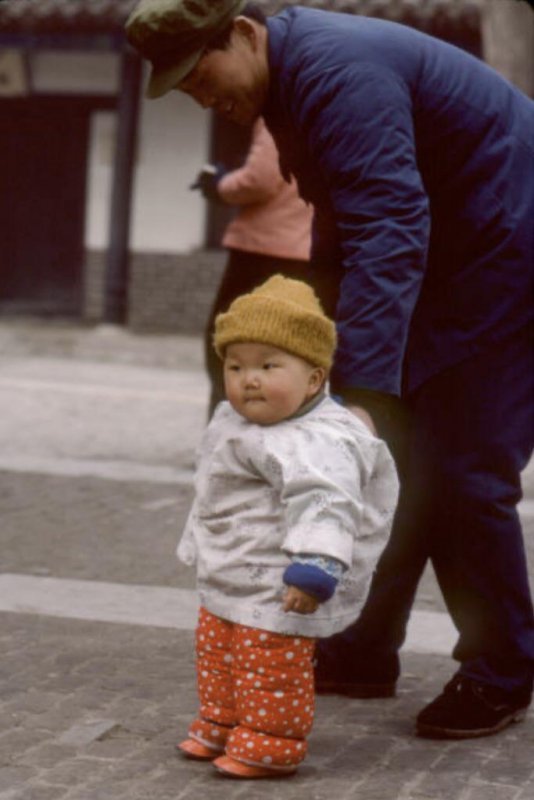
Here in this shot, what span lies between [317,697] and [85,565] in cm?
173

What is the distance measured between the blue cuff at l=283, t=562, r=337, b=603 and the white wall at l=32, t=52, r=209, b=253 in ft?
50.0

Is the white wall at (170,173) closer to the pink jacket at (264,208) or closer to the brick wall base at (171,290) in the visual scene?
the brick wall base at (171,290)

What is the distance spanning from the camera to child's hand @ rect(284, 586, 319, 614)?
11.7ft

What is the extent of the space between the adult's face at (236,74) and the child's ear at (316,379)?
0.55m

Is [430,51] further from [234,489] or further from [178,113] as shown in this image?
[178,113]

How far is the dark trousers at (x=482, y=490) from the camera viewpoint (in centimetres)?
423

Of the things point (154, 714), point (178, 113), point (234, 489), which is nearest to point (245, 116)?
point (234, 489)

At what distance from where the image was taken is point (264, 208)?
7293 millimetres

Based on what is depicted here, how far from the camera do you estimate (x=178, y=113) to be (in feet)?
61.4

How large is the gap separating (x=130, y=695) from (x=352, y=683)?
19.2 inches

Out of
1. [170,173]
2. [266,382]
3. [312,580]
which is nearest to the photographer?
[312,580]

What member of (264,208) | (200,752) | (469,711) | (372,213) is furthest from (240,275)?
(200,752)

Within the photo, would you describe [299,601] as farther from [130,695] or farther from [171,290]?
[171,290]

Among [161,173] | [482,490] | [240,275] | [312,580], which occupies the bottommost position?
[161,173]
